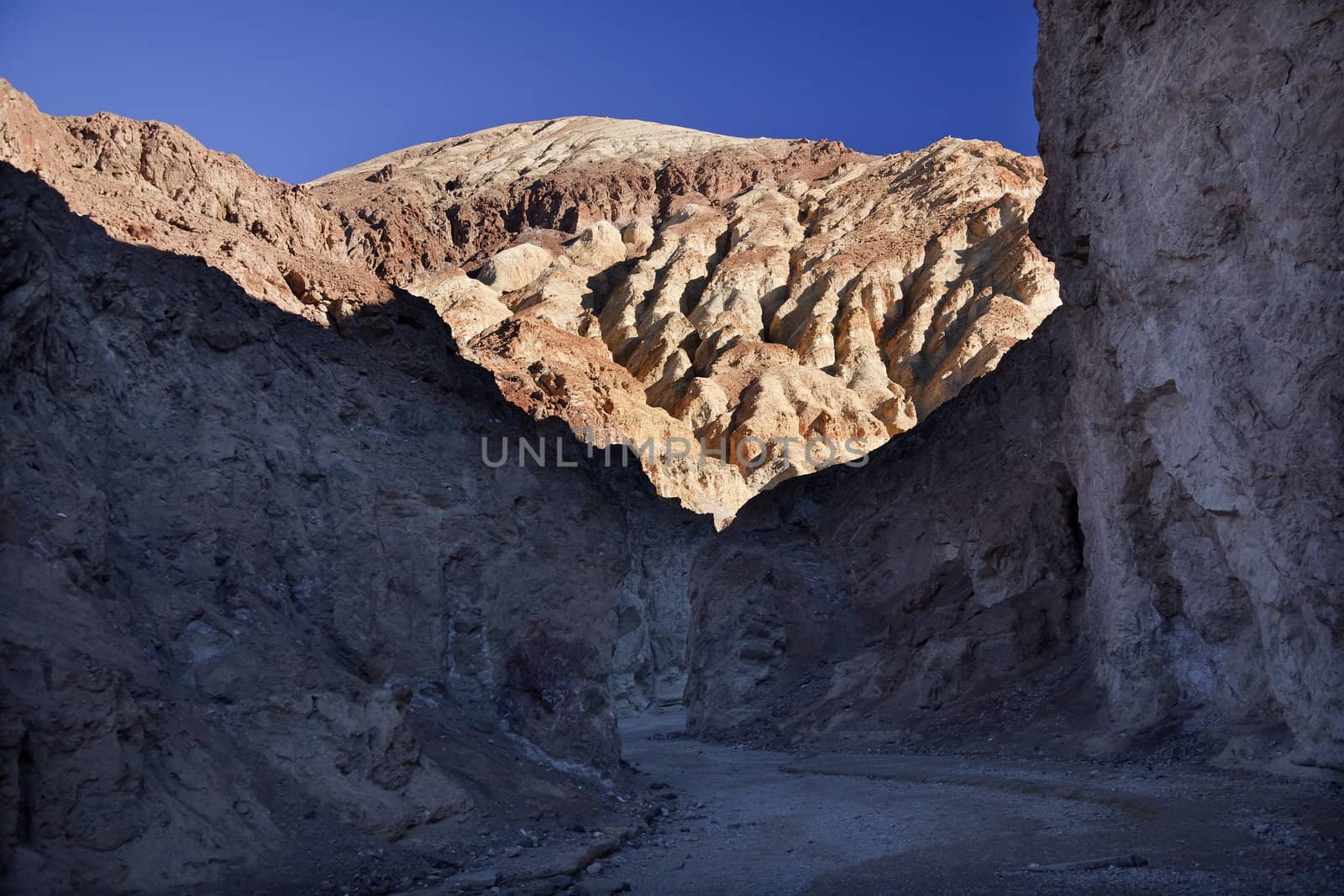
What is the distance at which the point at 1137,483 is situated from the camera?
17406mm

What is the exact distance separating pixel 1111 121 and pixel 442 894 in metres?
13.9

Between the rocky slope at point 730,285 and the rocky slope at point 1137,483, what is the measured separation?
1724 cm

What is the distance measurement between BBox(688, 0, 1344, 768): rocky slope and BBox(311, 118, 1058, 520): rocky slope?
56.5 ft

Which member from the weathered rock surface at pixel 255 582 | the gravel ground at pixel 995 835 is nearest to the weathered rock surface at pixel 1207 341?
the gravel ground at pixel 995 835

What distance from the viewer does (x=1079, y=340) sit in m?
18.9

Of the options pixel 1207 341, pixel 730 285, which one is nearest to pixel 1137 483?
pixel 1207 341

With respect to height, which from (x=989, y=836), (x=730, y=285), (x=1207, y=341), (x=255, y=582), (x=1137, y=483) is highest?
(x=730, y=285)

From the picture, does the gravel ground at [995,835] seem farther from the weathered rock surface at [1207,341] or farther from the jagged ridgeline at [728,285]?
the jagged ridgeline at [728,285]

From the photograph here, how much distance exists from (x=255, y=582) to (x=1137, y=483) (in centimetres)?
1326

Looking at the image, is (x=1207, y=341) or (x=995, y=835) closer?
(x=995, y=835)

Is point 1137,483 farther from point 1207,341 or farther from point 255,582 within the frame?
point 255,582

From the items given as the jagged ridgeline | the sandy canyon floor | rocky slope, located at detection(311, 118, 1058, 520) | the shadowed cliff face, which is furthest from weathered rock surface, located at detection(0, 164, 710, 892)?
rocky slope, located at detection(311, 118, 1058, 520)

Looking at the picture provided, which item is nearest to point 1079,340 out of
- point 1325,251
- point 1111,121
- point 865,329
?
point 1111,121

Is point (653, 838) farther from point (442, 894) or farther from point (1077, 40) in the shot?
point (1077, 40)
